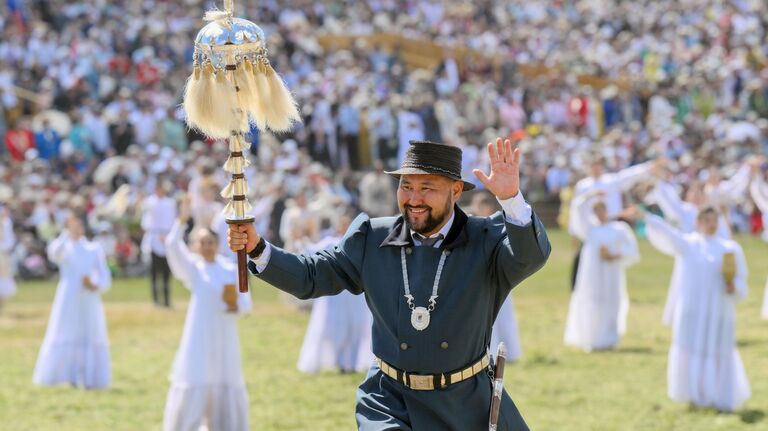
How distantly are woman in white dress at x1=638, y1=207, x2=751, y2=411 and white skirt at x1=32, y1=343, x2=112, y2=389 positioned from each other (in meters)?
5.81

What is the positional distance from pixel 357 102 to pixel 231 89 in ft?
72.1

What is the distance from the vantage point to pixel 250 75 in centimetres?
633

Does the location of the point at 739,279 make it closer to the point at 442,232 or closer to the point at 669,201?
the point at 669,201

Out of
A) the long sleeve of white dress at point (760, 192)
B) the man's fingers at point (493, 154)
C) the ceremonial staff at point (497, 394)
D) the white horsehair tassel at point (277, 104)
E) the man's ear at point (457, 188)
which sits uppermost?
the white horsehair tassel at point (277, 104)

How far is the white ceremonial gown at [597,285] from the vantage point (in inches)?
628

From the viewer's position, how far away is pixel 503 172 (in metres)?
5.94

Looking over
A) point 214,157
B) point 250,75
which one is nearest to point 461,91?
point 214,157

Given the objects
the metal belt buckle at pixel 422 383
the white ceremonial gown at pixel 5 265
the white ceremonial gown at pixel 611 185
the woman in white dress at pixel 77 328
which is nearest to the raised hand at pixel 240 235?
the metal belt buckle at pixel 422 383

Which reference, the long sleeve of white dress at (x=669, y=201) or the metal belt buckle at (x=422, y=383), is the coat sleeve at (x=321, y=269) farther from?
the long sleeve of white dress at (x=669, y=201)

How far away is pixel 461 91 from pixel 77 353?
58.5ft

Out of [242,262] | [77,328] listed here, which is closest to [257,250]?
[242,262]

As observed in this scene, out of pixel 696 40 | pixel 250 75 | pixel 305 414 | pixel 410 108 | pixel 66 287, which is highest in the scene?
pixel 696 40

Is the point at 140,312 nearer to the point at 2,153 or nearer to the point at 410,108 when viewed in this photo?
the point at 2,153

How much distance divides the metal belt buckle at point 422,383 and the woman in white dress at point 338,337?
26.6 ft
